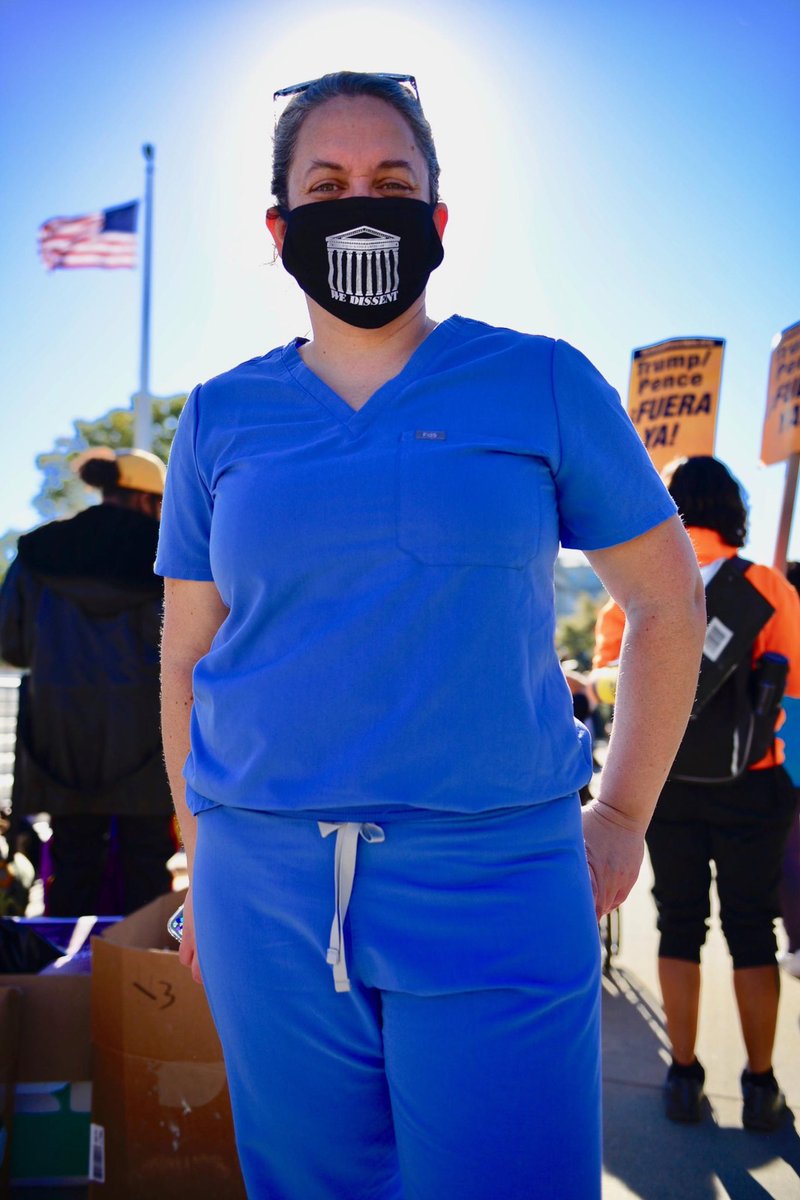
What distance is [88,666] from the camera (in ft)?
11.8

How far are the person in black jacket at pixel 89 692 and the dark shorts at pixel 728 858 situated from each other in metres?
1.79

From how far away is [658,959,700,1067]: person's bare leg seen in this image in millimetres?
3201

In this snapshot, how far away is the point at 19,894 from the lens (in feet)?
12.7

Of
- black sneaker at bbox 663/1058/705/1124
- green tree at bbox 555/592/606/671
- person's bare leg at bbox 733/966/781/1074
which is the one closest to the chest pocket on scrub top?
person's bare leg at bbox 733/966/781/1074

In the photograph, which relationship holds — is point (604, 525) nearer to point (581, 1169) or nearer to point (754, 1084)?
point (581, 1169)

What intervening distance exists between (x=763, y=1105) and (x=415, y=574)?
105 inches

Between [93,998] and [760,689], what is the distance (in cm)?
215

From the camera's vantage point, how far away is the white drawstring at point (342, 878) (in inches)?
48.3

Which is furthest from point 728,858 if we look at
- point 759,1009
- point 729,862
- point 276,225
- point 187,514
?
point 276,225

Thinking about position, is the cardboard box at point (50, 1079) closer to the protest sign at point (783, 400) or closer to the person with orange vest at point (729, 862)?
the person with orange vest at point (729, 862)

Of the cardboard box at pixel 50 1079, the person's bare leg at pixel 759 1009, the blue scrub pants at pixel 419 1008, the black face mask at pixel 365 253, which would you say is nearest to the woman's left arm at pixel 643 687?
the blue scrub pants at pixel 419 1008

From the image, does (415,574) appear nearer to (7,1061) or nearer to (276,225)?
(276,225)

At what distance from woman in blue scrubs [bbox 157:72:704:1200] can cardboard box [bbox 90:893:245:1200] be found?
3.16 feet

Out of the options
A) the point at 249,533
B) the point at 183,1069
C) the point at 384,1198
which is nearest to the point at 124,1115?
the point at 183,1069
